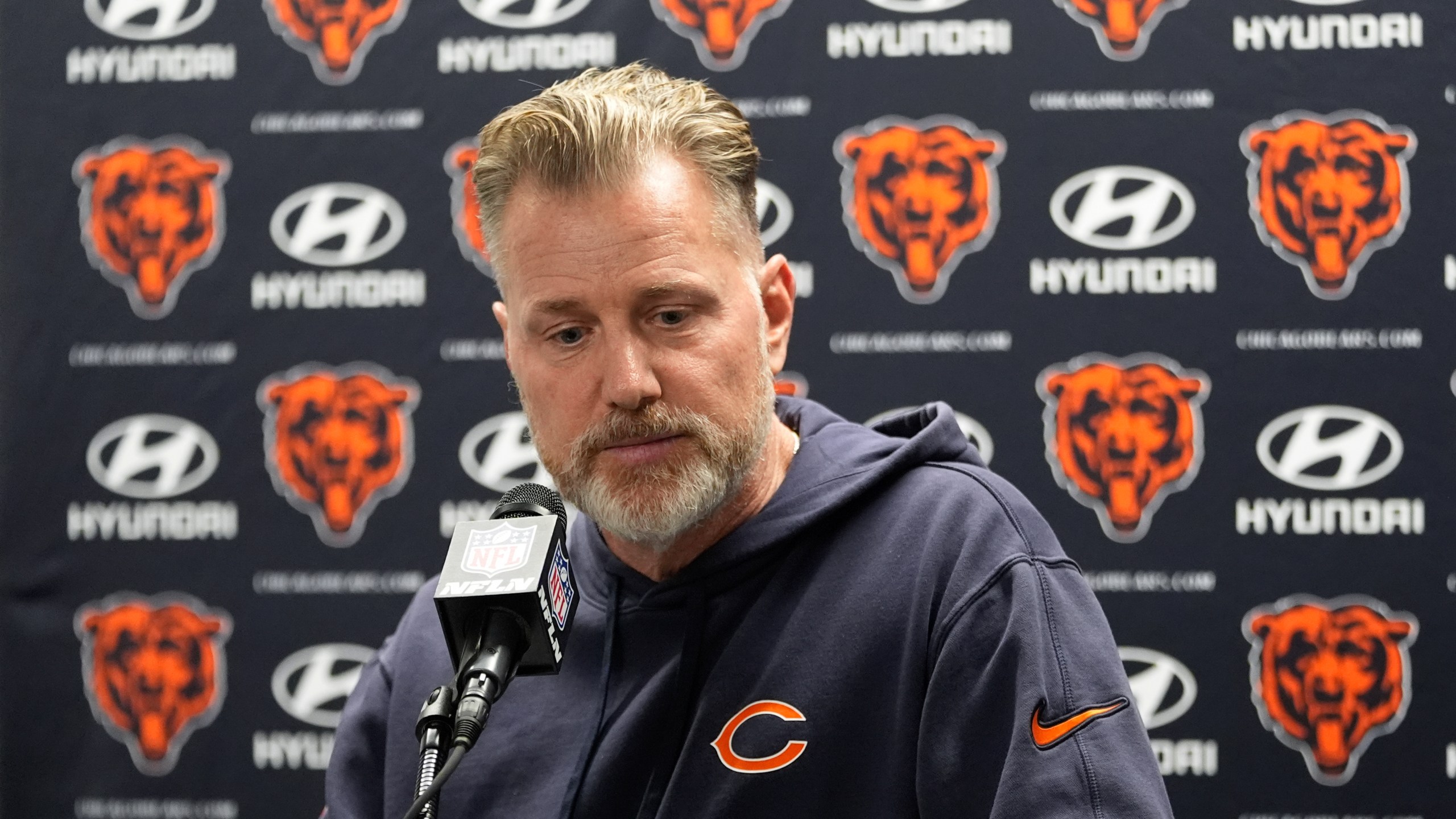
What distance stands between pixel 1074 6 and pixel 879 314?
0.62 meters

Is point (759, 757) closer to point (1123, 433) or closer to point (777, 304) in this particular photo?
point (777, 304)

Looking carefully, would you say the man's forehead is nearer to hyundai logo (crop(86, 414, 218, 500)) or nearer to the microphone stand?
the microphone stand

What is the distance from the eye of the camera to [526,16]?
84.5 inches

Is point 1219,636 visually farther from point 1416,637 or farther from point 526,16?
point 526,16

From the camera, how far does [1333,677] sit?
2008 mm

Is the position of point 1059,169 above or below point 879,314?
above

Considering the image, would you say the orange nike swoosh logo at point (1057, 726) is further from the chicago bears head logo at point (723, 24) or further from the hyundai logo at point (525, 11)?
the hyundai logo at point (525, 11)

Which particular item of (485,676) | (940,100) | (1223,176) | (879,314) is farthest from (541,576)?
(1223,176)

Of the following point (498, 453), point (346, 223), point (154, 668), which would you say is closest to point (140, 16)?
point (346, 223)

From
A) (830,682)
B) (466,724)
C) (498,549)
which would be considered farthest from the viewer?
(830,682)

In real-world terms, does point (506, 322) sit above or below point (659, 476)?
above

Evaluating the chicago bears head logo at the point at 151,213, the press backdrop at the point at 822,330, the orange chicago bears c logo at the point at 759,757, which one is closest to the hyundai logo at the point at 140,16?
the press backdrop at the point at 822,330

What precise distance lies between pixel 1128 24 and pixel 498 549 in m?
1.64

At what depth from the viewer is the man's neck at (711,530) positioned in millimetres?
1228
